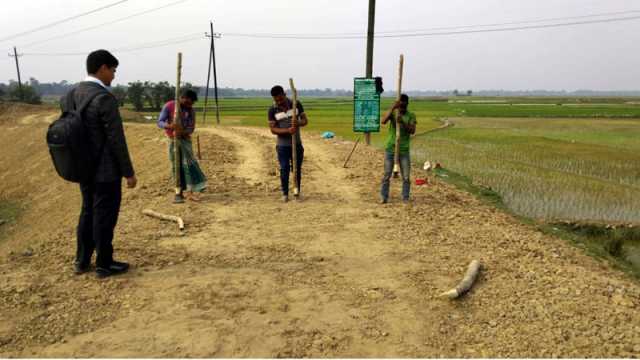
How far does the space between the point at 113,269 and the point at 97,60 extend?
80.0 inches

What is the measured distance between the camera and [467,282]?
4457 mm

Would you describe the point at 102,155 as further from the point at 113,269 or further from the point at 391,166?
the point at 391,166

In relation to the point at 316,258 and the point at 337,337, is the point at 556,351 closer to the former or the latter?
the point at 337,337

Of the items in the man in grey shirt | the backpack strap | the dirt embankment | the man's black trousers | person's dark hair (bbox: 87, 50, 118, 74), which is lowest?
the dirt embankment

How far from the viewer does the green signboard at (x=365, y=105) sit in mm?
13039

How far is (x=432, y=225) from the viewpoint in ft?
21.7

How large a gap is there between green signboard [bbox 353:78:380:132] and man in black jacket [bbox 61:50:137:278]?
9.34 meters

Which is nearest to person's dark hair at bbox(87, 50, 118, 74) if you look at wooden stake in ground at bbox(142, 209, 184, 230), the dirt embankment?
the dirt embankment

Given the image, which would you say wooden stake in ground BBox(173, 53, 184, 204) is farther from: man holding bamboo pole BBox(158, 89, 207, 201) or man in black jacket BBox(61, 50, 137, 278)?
man in black jacket BBox(61, 50, 137, 278)

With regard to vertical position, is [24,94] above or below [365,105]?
below

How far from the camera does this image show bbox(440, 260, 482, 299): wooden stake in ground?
4223mm

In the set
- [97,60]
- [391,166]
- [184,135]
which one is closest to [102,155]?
[97,60]

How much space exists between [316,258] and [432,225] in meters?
2.20

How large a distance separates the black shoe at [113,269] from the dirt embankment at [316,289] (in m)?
0.10
